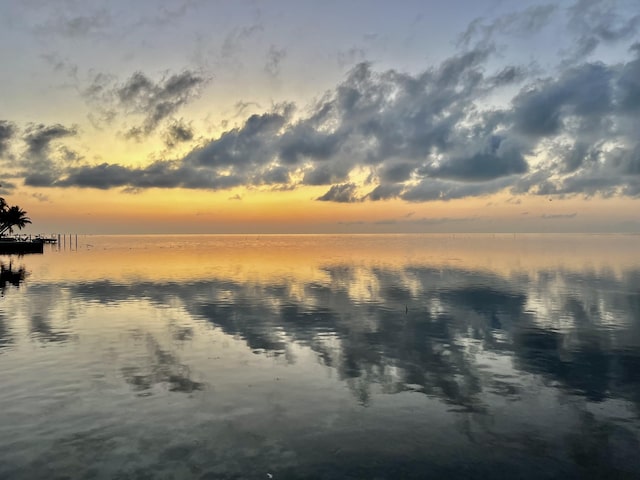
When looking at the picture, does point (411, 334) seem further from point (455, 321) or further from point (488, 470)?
point (488, 470)

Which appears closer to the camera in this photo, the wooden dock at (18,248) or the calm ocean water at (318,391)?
the calm ocean water at (318,391)

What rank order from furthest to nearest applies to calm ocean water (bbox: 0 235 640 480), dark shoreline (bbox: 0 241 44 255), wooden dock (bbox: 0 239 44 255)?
dark shoreline (bbox: 0 241 44 255) < wooden dock (bbox: 0 239 44 255) < calm ocean water (bbox: 0 235 640 480)

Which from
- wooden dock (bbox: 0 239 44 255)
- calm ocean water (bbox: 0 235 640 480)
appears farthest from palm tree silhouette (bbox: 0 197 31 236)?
calm ocean water (bbox: 0 235 640 480)

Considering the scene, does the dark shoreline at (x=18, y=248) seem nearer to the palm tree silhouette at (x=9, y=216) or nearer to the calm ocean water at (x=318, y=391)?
the palm tree silhouette at (x=9, y=216)

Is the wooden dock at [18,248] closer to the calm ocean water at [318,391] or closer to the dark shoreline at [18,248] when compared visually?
the dark shoreline at [18,248]

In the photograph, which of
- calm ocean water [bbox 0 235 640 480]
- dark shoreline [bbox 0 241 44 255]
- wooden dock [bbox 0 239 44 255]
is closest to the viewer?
calm ocean water [bbox 0 235 640 480]

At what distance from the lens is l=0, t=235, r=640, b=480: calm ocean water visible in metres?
16.2

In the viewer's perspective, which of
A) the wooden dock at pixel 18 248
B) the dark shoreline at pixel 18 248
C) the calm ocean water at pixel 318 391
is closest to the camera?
the calm ocean water at pixel 318 391

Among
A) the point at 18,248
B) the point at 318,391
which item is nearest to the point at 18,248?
the point at 18,248

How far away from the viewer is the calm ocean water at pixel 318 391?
1623 cm

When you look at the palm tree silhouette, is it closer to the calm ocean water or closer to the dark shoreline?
the dark shoreline

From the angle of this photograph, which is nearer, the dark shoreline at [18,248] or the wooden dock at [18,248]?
the wooden dock at [18,248]

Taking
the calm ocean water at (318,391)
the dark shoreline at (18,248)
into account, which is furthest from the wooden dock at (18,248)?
the calm ocean water at (318,391)

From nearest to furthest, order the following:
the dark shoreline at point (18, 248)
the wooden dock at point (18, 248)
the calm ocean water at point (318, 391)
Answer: the calm ocean water at point (318, 391) → the wooden dock at point (18, 248) → the dark shoreline at point (18, 248)
